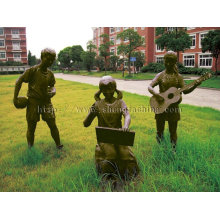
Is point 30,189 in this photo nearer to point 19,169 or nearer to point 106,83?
point 19,169

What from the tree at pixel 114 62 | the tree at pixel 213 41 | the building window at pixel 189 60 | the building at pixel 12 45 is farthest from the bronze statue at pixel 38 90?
the tree at pixel 114 62

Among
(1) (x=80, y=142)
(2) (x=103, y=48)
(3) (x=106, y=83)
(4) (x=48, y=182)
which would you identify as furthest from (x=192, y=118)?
(2) (x=103, y=48)

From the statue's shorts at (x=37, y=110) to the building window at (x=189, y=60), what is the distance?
24.9m

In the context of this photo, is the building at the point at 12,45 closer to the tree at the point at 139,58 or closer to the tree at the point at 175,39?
the tree at the point at 139,58

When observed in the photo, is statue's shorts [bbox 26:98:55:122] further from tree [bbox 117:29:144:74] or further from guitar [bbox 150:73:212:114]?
tree [bbox 117:29:144:74]

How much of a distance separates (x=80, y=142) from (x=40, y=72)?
165 cm

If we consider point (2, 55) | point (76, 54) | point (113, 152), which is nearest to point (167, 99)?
point (113, 152)

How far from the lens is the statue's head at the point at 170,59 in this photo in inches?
122

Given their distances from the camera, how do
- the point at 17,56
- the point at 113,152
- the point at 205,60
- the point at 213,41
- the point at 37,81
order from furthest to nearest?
the point at 17,56 → the point at 205,60 → the point at 213,41 → the point at 37,81 → the point at 113,152

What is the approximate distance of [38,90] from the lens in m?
3.28

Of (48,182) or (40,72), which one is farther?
(40,72)

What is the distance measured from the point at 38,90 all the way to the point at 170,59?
214 centimetres

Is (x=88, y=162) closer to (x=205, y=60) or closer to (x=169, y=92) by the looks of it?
(x=169, y=92)

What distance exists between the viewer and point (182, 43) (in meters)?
17.5
